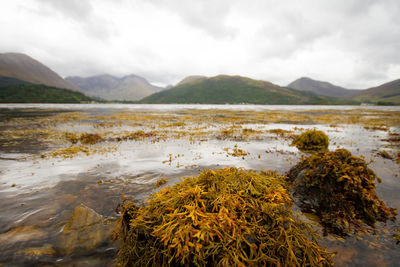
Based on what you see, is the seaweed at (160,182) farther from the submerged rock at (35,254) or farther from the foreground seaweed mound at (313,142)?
the foreground seaweed mound at (313,142)

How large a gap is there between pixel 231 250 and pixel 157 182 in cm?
466

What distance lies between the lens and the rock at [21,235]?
3762 millimetres

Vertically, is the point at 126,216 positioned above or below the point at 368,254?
above

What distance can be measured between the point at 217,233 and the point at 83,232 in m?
3.43

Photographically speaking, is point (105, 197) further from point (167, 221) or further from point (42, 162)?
point (42, 162)

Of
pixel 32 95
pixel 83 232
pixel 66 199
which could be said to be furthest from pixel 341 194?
pixel 32 95

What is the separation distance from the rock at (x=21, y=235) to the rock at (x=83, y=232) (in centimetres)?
55

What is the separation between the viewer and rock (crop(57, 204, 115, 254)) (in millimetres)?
3723

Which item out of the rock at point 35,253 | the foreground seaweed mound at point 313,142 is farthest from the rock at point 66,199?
the foreground seaweed mound at point 313,142

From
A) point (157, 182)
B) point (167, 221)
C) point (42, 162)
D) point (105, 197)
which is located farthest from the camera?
point (42, 162)

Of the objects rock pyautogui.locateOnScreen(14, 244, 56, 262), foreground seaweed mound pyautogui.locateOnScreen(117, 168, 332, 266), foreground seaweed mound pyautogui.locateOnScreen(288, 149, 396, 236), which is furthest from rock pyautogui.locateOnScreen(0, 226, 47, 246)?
foreground seaweed mound pyautogui.locateOnScreen(288, 149, 396, 236)

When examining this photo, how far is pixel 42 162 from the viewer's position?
345 inches

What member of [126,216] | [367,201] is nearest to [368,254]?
[367,201]

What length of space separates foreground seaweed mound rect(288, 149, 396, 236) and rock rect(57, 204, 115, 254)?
5478mm
